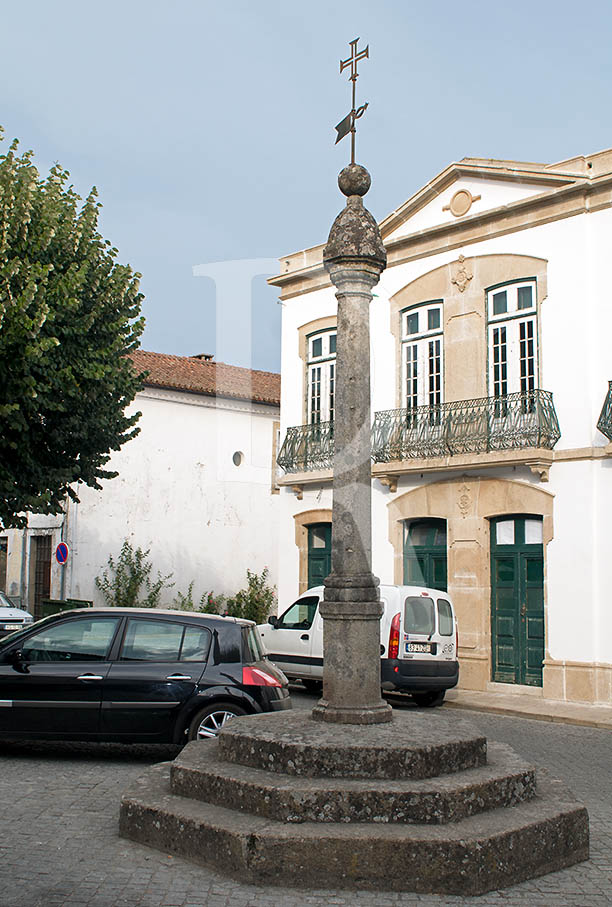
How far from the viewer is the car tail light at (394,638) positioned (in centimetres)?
1401

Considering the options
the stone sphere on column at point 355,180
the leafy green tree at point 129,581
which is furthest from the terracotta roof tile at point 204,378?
the stone sphere on column at point 355,180

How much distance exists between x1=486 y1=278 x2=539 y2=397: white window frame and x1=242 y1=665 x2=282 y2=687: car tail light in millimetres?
8194

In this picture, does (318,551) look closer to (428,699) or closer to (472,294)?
(428,699)

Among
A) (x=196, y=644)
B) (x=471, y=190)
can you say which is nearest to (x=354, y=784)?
(x=196, y=644)

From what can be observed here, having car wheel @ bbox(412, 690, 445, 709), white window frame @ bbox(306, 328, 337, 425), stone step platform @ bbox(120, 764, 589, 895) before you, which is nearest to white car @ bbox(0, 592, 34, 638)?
white window frame @ bbox(306, 328, 337, 425)

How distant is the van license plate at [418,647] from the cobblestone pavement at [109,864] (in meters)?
4.85

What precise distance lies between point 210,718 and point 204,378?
749 inches

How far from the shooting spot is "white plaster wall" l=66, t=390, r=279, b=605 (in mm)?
25203

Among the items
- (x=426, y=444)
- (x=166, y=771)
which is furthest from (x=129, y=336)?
(x=166, y=771)

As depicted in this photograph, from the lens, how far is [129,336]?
14227 mm

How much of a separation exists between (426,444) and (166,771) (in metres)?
10.7

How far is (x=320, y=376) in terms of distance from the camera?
2014 cm

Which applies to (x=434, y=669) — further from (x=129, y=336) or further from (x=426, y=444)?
(x=129, y=336)

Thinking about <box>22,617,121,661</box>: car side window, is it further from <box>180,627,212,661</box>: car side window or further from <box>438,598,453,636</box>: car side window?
<box>438,598,453,636</box>: car side window
